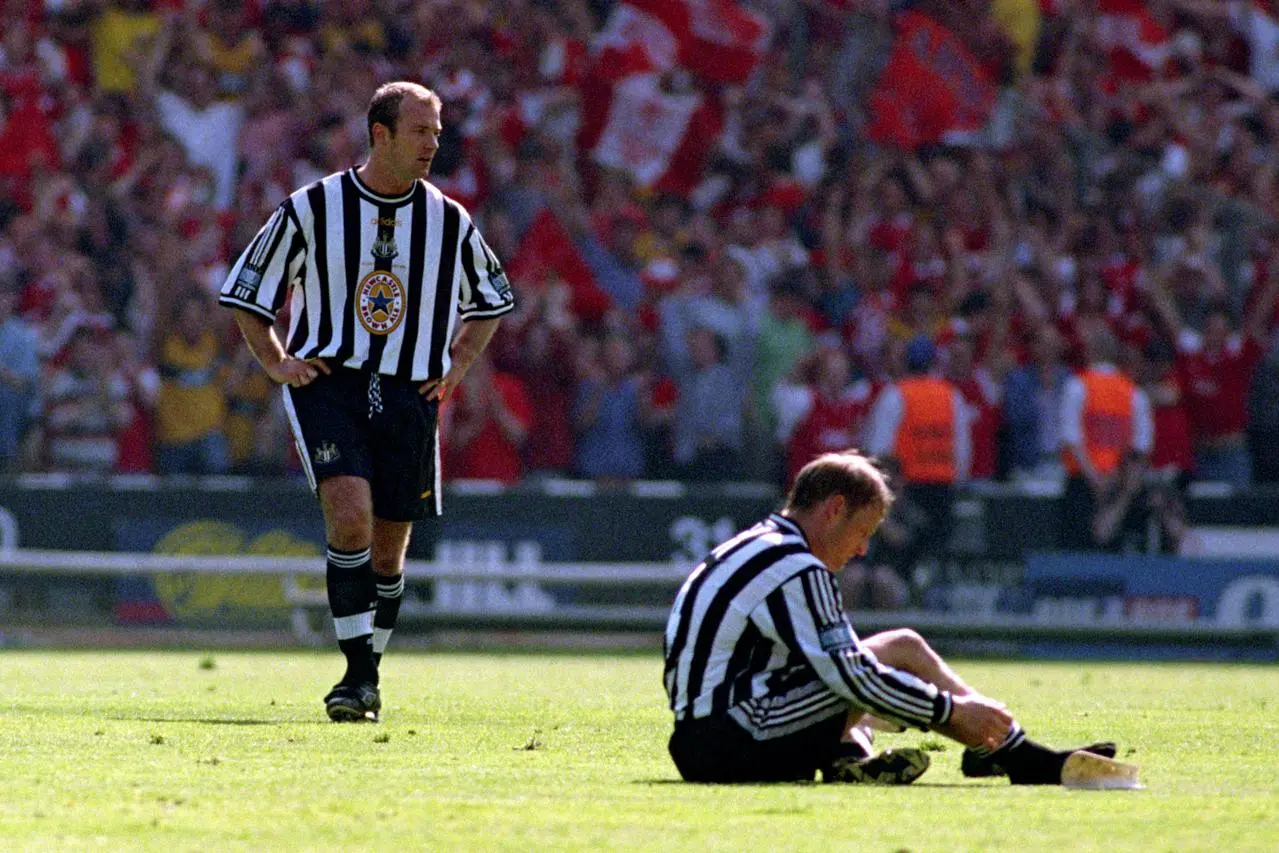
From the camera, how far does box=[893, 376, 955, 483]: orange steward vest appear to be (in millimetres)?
17141

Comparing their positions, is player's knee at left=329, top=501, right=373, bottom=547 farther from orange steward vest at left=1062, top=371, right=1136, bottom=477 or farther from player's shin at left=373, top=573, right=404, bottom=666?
orange steward vest at left=1062, top=371, right=1136, bottom=477

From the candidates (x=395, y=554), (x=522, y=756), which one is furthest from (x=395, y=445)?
(x=522, y=756)

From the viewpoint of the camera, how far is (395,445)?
920 cm

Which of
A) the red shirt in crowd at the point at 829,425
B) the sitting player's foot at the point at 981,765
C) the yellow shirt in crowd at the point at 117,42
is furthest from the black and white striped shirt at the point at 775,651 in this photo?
the yellow shirt in crowd at the point at 117,42

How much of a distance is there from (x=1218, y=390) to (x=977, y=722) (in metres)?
12.2

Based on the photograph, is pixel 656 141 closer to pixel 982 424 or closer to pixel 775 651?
pixel 982 424

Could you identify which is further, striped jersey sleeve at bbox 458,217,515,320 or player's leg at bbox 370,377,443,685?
striped jersey sleeve at bbox 458,217,515,320

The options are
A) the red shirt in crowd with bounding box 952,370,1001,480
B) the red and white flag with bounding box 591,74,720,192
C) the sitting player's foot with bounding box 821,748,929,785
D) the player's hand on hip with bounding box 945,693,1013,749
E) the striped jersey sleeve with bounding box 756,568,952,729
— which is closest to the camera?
the striped jersey sleeve with bounding box 756,568,952,729

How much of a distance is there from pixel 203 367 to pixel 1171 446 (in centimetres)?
755

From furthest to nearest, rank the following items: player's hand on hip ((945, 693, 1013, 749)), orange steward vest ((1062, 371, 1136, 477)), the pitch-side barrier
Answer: orange steward vest ((1062, 371, 1136, 477)), the pitch-side barrier, player's hand on hip ((945, 693, 1013, 749))

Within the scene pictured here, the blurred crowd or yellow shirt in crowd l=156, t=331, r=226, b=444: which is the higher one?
the blurred crowd

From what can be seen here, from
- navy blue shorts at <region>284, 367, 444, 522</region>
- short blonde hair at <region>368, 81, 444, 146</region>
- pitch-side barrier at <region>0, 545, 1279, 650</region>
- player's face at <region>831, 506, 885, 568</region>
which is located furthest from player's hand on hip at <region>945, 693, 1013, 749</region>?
pitch-side barrier at <region>0, 545, 1279, 650</region>

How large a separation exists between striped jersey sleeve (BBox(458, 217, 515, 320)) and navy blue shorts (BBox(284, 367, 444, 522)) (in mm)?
492

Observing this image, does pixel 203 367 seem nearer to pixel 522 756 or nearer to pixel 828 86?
pixel 828 86
